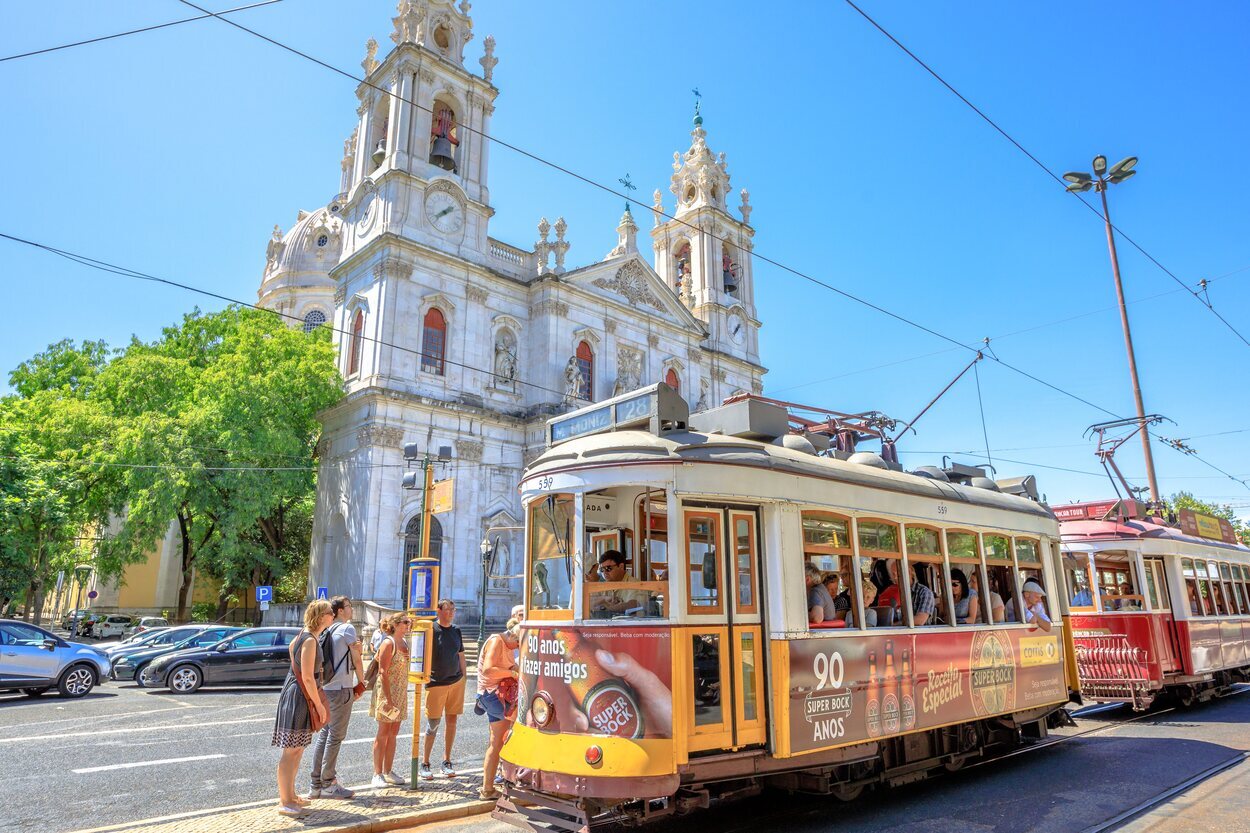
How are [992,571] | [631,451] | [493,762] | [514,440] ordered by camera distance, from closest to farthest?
1. [631,451]
2. [493,762]
3. [992,571]
4. [514,440]

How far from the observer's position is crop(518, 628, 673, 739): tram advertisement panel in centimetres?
557

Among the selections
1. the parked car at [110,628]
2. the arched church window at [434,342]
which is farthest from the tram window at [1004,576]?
the parked car at [110,628]

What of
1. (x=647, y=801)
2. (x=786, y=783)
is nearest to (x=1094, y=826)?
(x=786, y=783)

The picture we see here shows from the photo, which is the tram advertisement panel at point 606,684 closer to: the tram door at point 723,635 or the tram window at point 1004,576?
the tram door at point 723,635

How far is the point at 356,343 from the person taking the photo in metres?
28.9

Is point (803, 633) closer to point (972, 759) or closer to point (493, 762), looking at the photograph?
point (493, 762)

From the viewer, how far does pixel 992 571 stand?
887 cm

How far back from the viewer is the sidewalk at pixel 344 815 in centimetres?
601

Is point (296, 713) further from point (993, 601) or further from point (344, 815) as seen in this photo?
point (993, 601)

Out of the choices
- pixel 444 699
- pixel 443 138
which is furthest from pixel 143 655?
pixel 443 138

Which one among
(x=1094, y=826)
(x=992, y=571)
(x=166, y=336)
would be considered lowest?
(x=1094, y=826)

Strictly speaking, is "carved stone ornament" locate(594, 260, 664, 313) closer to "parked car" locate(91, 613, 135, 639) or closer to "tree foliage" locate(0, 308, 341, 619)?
"tree foliage" locate(0, 308, 341, 619)

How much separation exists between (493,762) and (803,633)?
3.20 m

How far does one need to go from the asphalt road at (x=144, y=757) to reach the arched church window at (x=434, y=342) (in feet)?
51.8
